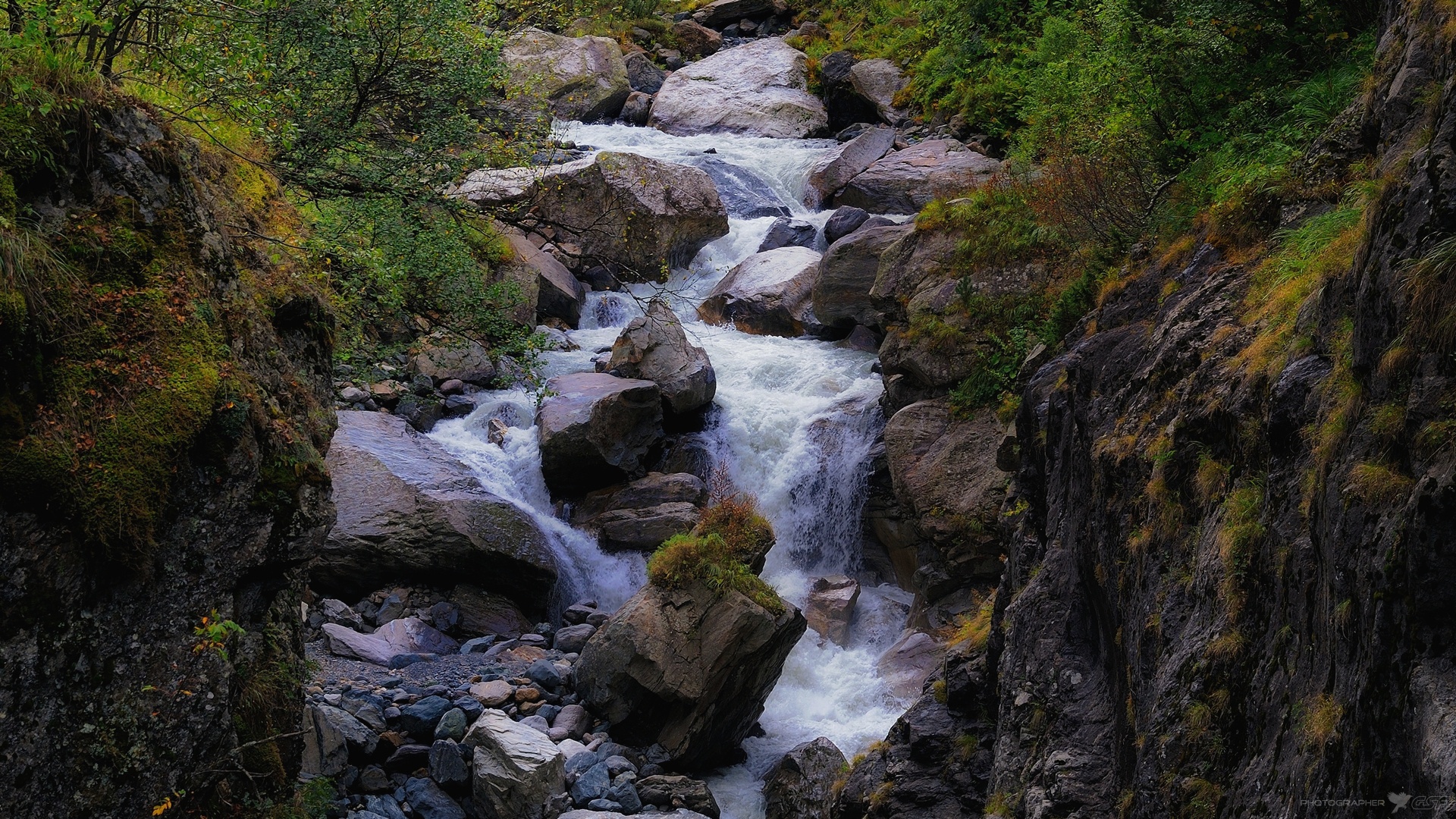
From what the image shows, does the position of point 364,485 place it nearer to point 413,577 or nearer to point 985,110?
point 413,577

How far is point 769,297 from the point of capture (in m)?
19.5

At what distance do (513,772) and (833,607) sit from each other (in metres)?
6.00

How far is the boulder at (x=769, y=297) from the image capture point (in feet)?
63.6

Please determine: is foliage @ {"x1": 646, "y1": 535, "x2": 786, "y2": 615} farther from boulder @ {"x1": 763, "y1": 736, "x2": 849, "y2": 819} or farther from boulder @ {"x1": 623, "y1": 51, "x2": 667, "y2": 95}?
boulder @ {"x1": 623, "y1": 51, "x2": 667, "y2": 95}

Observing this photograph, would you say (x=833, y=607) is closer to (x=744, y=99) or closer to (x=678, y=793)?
(x=678, y=793)

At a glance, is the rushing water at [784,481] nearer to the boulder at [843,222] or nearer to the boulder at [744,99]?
the boulder at [843,222]

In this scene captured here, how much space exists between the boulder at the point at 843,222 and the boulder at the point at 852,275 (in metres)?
2.24

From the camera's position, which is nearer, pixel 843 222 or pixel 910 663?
pixel 910 663

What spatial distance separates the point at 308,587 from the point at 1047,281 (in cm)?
1084

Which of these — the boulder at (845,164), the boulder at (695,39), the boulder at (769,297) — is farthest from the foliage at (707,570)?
the boulder at (695,39)

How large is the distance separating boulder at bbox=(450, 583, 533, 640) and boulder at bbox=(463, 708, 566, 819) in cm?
305

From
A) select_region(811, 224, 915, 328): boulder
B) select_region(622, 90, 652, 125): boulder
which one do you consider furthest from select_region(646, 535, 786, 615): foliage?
select_region(622, 90, 652, 125): boulder

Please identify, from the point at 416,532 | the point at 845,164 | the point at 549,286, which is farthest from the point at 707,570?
the point at 845,164

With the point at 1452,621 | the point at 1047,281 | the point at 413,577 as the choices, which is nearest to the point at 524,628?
the point at 413,577
